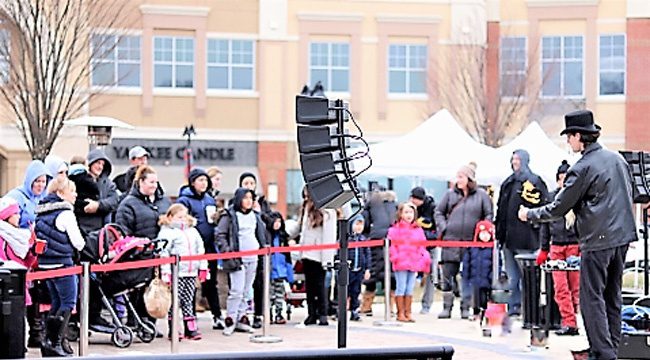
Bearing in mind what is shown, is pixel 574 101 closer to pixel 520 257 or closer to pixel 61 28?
pixel 61 28

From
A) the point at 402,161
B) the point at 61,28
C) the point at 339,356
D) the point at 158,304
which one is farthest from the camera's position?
the point at 61,28

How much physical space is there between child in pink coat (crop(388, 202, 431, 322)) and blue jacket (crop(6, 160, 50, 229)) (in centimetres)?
532

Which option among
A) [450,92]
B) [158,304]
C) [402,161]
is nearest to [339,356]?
[158,304]

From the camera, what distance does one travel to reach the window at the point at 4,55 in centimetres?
2869

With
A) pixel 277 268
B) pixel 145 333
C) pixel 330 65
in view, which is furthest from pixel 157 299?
pixel 330 65

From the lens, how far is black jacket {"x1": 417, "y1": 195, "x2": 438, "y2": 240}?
1757 cm

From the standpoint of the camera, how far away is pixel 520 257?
12828 mm

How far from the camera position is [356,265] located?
15516 millimetres

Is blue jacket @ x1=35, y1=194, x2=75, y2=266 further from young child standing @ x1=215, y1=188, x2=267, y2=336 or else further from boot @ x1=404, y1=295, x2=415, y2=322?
boot @ x1=404, y1=295, x2=415, y2=322

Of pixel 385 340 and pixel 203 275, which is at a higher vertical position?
pixel 203 275

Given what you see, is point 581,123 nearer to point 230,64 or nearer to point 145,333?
point 145,333

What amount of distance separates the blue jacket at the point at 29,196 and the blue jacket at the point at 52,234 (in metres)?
0.26

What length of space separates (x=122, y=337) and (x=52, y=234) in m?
1.65

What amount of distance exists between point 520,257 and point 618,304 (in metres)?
2.53
